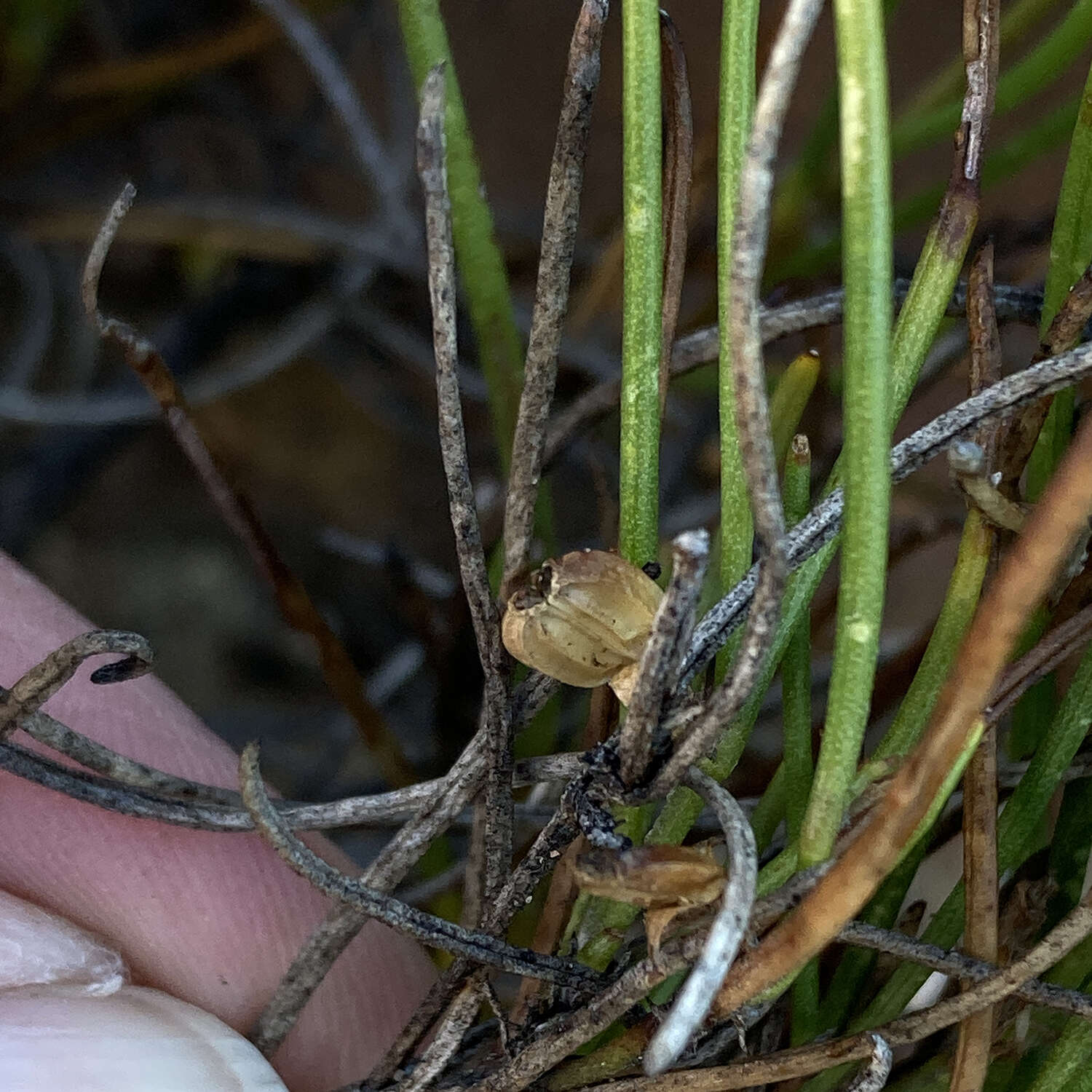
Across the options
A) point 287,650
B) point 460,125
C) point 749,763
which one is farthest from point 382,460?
point 460,125

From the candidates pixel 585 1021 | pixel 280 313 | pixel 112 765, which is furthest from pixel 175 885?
pixel 280 313

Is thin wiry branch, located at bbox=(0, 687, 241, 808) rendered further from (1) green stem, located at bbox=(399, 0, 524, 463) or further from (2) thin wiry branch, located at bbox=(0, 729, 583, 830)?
(1) green stem, located at bbox=(399, 0, 524, 463)

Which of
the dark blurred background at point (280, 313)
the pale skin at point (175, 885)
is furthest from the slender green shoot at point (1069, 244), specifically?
the dark blurred background at point (280, 313)

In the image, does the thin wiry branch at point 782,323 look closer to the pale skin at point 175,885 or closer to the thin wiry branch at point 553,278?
the thin wiry branch at point 553,278

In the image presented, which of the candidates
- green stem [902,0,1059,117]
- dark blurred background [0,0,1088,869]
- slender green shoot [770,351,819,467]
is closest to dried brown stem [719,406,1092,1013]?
slender green shoot [770,351,819,467]

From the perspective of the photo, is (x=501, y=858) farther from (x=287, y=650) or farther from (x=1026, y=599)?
(x=287, y=650)

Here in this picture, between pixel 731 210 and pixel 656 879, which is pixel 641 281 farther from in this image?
pixel 656 879
